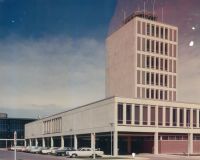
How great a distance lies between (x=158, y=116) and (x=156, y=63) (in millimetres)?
32400

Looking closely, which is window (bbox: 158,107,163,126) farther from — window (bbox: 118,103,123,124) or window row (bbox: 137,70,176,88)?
window row (bbox: 137,70,176,88)

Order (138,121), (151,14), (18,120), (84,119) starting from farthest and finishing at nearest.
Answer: (18,120) < (151,14) < (84,119) < (138,121)

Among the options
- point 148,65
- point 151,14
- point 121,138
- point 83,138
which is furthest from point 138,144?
point 151,14

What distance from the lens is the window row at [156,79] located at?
10669 cm

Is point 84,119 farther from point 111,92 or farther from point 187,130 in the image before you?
point 111,92

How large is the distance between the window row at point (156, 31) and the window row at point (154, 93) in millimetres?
14802

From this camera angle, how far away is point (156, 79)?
109 metres

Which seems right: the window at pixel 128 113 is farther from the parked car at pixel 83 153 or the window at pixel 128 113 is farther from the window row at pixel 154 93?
the window row at pixel 154 93

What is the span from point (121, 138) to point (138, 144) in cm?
391

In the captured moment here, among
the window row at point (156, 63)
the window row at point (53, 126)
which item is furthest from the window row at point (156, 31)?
the window row at point (53, 126)

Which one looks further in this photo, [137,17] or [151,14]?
[151,14]

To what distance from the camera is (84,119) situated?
89.8m

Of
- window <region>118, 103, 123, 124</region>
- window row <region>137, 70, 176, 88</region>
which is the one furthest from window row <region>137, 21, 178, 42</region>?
window <region>118, 103, 123, 124</region>

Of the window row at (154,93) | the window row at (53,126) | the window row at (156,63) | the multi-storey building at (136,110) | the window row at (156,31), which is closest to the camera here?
the multi-storey building at (136,110)
